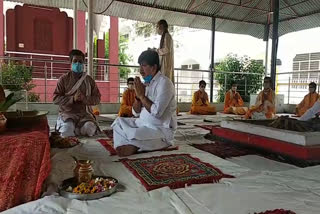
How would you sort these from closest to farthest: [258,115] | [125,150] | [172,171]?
1. [172,171]
2. [125,150]
3. [258,115]

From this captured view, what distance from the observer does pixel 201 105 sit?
24.2 ft

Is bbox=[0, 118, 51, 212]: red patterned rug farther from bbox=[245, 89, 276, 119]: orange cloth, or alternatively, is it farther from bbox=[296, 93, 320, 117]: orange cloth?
bbox=[296, 93, 320, 117]: orange cloth

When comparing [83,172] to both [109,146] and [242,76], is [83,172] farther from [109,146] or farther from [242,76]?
[242,76]

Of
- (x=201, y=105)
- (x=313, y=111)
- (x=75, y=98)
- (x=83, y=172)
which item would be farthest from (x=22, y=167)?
(x=201, y=105)

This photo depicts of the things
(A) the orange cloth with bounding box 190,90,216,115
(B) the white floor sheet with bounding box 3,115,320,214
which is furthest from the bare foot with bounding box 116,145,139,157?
(A) the orange cloth with bounding box 190,90,216,115

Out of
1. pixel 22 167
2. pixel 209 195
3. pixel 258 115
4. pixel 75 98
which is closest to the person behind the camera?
pixel 22 167

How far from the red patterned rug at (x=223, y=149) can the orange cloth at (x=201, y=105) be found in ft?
12.4

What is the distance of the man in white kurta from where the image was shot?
275 cm

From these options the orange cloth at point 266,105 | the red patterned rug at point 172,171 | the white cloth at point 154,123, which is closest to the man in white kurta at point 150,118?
the white cloth at point 154,123

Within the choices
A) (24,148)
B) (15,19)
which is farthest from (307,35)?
(24,148)

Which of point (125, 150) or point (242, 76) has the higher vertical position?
point (242, 76)

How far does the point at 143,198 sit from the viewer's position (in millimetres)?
1734

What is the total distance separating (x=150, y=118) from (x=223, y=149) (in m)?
0.93

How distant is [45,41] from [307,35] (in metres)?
10.7
